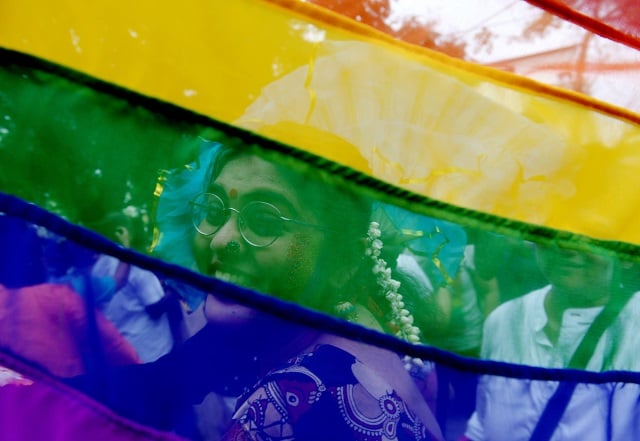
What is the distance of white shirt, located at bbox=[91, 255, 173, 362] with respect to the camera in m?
0.57

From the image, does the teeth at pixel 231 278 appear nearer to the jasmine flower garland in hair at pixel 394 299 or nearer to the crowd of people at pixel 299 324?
the crowd of people at pixel 299 324

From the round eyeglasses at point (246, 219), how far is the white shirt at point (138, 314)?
0.06m

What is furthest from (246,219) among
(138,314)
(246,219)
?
(138,314)

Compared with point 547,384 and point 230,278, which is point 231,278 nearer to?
point 230,278

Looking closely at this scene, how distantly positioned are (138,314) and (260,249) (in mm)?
110

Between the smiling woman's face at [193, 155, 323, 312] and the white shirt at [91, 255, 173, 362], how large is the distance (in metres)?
0.05

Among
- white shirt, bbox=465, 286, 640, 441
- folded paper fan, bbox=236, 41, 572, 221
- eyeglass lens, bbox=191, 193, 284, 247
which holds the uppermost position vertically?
folded paper fan, bbox=236, 41, 572, 221

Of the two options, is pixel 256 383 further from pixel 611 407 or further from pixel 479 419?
pixel 611 407

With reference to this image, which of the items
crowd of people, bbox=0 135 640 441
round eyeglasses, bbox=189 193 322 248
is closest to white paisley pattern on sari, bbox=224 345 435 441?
crowd of people, bbox=0 135 640 441

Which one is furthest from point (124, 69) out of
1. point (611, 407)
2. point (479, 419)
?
point (611, 407)

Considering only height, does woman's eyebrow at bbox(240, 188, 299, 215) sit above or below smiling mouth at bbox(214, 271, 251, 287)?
above

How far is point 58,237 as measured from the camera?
1.88 feet

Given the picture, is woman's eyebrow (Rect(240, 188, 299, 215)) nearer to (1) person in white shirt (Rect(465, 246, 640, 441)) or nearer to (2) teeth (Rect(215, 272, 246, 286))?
(2) teeth (Rect(215, 272, 246, 286))

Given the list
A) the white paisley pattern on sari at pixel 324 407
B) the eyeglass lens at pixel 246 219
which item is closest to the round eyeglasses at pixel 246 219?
the eyeglass lens at pixel 246 219
